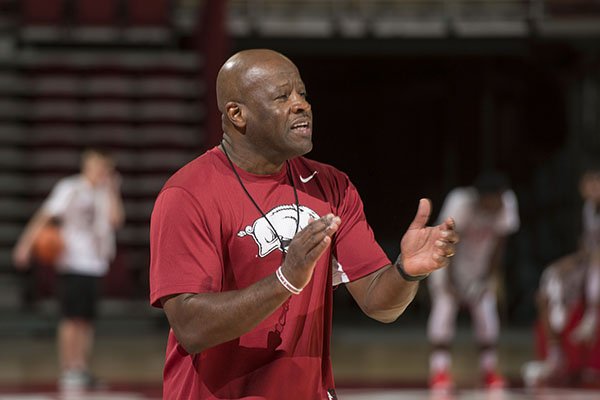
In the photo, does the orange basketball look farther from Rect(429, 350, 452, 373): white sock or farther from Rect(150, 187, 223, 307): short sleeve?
Rect(150, 187, 223, 307): short sleeve

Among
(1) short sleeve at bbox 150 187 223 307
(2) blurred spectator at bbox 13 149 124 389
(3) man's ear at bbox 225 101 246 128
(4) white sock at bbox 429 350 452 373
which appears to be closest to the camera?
(1) short sleeve at bbox 150 187 223 307

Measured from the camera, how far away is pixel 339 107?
16.3m

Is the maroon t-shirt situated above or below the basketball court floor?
above

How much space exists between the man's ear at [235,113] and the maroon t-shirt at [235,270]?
11 cm

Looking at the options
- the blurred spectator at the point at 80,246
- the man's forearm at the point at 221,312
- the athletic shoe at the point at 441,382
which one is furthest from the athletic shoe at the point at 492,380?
the man's forearm at the point at 221,312

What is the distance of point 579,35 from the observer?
45.2 ft

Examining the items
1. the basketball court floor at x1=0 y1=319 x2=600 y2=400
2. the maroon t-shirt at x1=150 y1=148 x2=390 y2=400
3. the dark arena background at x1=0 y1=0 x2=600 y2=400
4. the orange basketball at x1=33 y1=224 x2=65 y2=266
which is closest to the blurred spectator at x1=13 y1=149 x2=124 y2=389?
the orange basketball at x1=33 y1=224 x2=65 y2=266

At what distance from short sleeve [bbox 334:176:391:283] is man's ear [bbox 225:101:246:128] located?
332mm

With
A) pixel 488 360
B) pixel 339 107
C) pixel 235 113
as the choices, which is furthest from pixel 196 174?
pixel 339 107

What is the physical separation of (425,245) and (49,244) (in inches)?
238

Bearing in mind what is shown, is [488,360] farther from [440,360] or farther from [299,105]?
[299,105]

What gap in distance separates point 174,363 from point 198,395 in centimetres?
11

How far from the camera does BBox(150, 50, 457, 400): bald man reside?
98.3 inches

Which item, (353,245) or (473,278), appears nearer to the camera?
(353,245)
